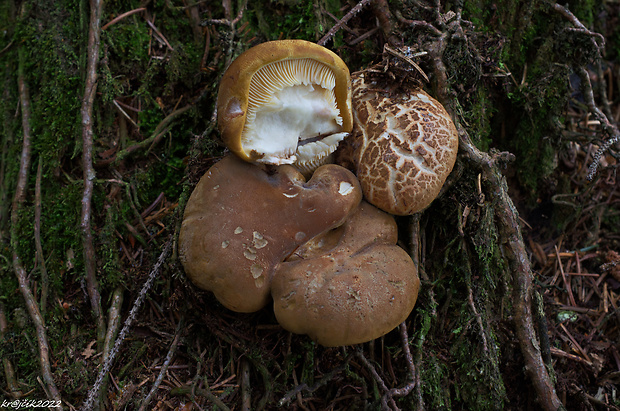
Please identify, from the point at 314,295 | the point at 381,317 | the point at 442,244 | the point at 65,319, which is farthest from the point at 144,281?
the point at 442,244

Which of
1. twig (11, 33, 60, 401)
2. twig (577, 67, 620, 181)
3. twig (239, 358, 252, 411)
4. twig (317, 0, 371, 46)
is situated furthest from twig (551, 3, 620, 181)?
twig (11, 33, 60, 401)

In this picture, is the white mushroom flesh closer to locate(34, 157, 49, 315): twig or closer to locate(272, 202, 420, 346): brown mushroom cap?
locate(272, 202, 420, 346): brown mushroom cap

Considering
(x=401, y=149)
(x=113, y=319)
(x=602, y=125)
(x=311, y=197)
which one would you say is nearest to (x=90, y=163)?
(x=113, y=319)

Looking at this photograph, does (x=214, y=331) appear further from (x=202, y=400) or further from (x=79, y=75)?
(x=79, y=75)

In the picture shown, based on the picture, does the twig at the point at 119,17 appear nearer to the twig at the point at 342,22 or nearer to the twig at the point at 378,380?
the twig at the point at 342,22

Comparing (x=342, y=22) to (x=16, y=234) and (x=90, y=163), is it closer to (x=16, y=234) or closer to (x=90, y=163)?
(x=90, y=163)

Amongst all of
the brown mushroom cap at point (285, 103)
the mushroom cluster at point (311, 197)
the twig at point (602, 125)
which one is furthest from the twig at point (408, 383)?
the twig at point (602, 125)

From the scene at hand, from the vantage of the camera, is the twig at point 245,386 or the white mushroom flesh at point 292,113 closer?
the white mushroom flesh at point 292,113
